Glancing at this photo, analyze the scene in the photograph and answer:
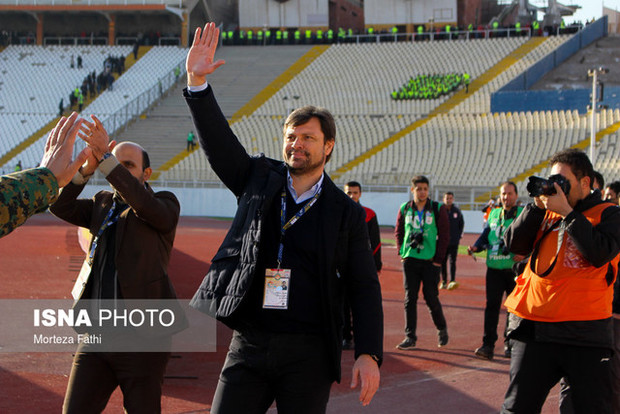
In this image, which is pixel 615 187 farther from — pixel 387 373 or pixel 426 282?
pixel 387 373

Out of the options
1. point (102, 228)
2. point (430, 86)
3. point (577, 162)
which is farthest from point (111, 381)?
point (430, 86)

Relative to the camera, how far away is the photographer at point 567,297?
4.29 metres

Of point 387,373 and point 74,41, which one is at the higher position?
point 74,41

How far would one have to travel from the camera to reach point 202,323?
30.9 feet

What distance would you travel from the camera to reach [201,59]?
11.3 ft

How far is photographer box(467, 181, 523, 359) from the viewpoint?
329 inches

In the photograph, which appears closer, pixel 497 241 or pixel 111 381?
pixel 111 381

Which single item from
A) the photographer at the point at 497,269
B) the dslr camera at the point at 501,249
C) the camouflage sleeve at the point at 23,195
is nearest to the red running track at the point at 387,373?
the photographer at the point at 497,269

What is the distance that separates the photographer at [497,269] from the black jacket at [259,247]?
198 inches

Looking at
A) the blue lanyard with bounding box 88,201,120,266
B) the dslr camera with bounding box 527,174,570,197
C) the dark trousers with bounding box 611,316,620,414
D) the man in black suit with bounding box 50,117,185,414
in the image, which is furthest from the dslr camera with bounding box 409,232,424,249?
the blue lanyard with bounding box 88,201,120,266

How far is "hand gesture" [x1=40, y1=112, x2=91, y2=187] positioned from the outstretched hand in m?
0.74

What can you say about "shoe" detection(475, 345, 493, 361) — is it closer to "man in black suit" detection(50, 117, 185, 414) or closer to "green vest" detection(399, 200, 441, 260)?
"green vest" detection(399, 200, 441, 260)

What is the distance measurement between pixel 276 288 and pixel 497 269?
5564 mm

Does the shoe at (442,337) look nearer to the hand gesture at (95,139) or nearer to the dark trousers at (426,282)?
the dark trousers at (426,282)
